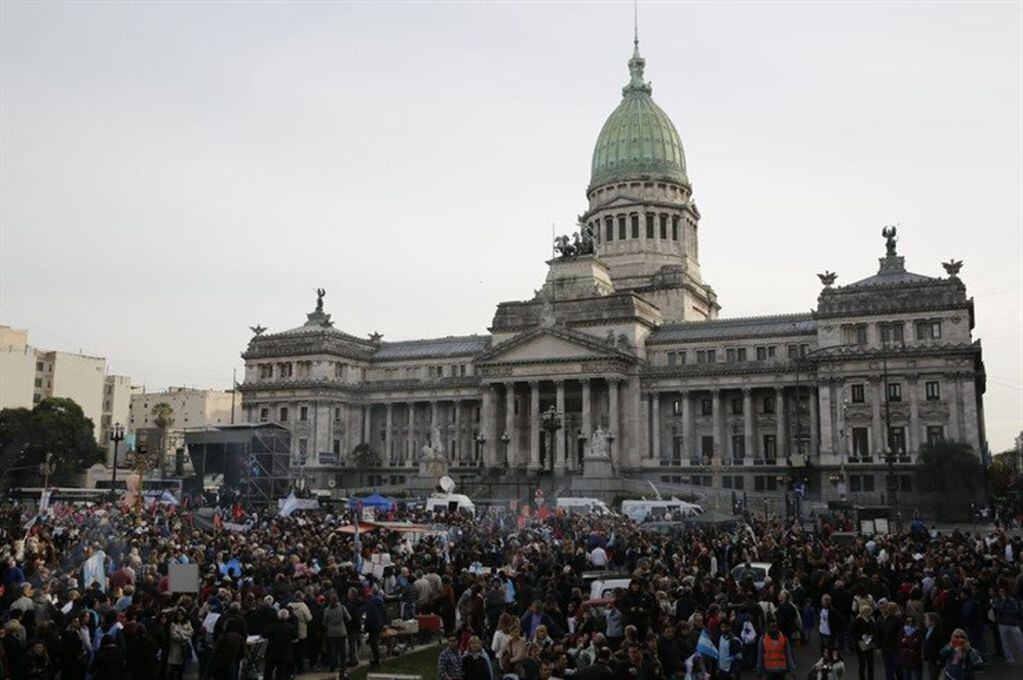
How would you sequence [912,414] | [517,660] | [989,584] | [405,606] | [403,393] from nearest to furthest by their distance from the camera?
[517,660], [989,584], [405,606], [912,414], [403,393]

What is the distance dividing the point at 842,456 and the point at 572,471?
2243 centimetres

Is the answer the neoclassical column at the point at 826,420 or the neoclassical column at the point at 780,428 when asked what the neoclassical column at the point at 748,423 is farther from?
the neoclassical column at the point at 826,420

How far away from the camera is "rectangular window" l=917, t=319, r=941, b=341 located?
72938 millimetres

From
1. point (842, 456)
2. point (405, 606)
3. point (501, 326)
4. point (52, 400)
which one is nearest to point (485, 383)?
point (501, 326)

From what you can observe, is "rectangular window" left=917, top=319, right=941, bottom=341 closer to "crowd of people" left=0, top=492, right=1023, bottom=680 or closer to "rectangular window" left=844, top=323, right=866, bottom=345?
"rectangular window" left=844, top=323, right=866, bottom=345

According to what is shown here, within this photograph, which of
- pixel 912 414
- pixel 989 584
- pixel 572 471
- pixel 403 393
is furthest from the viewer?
pixel 403 393

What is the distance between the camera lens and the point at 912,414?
7250cm

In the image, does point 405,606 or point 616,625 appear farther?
point 405,606

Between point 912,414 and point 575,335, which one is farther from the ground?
point 575,335

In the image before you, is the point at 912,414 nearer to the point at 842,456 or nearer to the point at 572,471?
the point at 842,456

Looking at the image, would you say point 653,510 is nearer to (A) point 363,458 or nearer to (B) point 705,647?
(B) point 705,647

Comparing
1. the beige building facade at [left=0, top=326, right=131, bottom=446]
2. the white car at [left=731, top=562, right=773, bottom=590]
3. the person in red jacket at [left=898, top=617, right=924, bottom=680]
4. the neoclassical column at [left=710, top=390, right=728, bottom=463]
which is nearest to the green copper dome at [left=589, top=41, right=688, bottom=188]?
the neoclassical column at [left=710, top=390, right=728, bottom=463]

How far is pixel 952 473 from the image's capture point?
64.1 meters

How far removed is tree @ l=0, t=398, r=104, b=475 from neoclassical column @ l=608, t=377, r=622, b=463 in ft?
186
